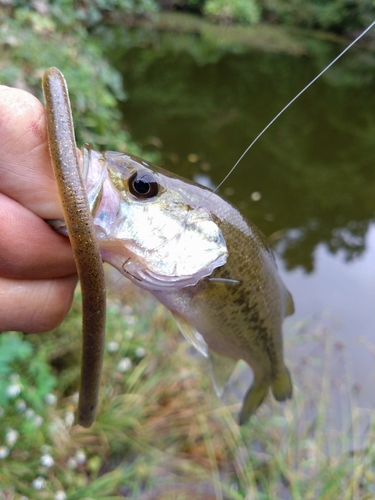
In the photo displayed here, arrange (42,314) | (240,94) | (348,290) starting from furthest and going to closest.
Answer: (240,94)
(348,290)
(42,314)

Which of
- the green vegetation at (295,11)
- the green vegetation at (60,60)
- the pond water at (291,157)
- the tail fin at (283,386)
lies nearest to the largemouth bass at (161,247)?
the tail fin at (283,386)

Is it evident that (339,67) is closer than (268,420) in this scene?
No

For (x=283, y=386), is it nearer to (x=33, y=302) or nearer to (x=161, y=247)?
(x=161, y=247)

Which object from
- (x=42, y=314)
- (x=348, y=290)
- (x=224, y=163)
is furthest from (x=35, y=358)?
(x=224, y=163)

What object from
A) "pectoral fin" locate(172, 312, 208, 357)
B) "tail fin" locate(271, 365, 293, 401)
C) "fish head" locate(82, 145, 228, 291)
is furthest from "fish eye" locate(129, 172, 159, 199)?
"tail fin" locate(271, 365, 293, 401)

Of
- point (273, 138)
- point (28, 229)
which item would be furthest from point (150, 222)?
point (273, 138)

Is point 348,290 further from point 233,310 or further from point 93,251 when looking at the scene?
point 93,251
